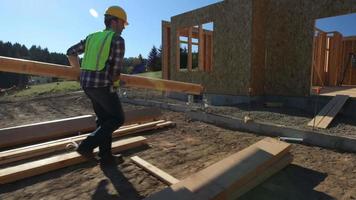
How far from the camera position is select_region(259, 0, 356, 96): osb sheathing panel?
746 cm

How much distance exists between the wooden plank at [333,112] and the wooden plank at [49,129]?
333 centimetres

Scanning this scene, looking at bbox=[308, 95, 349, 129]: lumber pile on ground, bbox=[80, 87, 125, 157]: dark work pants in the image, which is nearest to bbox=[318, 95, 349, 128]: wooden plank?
bbox=[308, 95, 349, 129]: lumber pile on ground

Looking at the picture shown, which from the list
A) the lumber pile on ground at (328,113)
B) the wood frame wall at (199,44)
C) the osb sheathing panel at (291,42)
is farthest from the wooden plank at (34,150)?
the wood frame wall at (199,44)

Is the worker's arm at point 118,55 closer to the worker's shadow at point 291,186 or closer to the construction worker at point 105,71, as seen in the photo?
the construction worker at point 105,71

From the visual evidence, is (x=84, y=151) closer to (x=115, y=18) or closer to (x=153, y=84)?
(x=153, y=84)

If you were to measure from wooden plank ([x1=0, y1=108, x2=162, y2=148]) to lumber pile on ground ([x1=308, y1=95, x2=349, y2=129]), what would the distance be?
3250mm

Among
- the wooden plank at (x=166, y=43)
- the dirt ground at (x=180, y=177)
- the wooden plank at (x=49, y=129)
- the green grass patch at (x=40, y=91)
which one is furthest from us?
the green grass patch at (x=40, y=91)

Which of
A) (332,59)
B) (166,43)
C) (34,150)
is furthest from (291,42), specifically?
(34,150)

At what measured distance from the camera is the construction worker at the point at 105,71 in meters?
3.12

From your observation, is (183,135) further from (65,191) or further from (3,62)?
(3,62)

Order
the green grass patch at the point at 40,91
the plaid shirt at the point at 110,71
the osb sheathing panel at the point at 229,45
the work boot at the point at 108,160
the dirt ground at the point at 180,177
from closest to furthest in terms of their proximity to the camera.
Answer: the dirt ground at the point at 180,177
the plaid shirt at the point at 110,71
the work boot at the point at 108,160
the osb sheathing panel at the point at 229,45
the green grass patch at the point at 40,91

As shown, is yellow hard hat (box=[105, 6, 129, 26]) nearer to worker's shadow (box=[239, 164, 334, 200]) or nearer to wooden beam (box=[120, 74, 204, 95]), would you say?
wooden beam (box=[120, 74, 204, 95])

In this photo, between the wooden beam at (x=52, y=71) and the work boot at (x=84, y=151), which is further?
the work boot at (x=84, y=151)

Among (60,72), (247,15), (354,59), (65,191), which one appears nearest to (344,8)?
(247,15)
